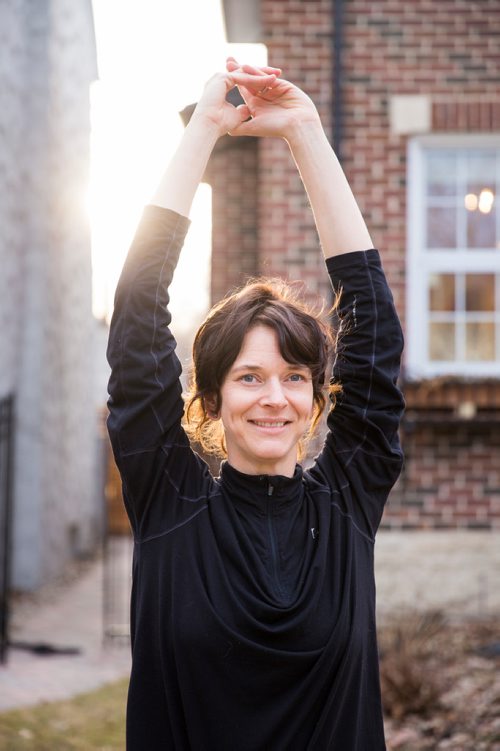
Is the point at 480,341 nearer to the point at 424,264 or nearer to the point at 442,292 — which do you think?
the point at 442,292

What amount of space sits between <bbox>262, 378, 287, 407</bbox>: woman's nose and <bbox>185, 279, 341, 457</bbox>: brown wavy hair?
54 millimetres

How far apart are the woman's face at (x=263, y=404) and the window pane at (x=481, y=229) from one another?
5.25 m

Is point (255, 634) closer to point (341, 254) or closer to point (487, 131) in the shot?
point (341, 254)

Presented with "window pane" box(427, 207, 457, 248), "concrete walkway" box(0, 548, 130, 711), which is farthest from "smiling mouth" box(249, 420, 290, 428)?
"window pane" box(427, 207, 457, 248)

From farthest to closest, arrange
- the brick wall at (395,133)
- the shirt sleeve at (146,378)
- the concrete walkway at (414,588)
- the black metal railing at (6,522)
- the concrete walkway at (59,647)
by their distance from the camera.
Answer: the brick wall at (395,133)
the concrete walkway at (414,588)
the black metal railing at (6,522)
the concrete walkway at (59,647)
the shirt sleeve at (146,378)

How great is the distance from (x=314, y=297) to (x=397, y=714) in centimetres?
284

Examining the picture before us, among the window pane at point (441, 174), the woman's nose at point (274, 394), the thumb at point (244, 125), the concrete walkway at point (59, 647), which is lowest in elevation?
the concrete walkway at point (59, 647)

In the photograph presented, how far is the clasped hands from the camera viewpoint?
186cm

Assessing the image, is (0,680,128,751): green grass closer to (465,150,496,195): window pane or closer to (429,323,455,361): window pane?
(429,323,455,361): window pane

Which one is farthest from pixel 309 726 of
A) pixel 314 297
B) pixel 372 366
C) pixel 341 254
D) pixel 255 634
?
pixel 314 297

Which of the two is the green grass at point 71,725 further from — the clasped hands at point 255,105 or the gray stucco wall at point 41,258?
the gray stucco wall at point 41,258

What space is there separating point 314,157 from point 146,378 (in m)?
0.59

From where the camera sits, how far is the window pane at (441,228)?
676 cm

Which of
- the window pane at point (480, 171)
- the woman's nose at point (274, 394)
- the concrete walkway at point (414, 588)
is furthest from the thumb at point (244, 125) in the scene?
the window pane at point (480, 171)
